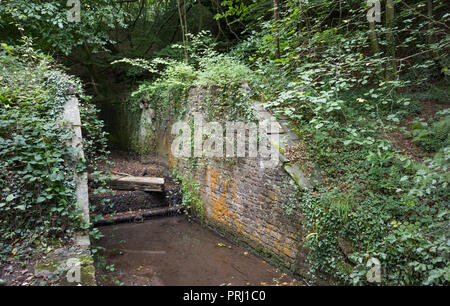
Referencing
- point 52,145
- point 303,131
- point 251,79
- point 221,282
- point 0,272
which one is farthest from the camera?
point 251,79

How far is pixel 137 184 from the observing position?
6.39 meters

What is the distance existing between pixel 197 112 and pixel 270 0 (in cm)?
390

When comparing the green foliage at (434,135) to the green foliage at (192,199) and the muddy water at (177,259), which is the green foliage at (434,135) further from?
the green foliage at (192,199)

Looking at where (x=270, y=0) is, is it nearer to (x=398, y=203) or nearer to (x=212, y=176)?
(x=212, y=176)

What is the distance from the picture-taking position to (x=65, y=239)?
3236 millimetres

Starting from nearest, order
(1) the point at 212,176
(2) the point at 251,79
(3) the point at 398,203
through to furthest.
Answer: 1. (3) the point at 398,203
2. (2) the point at 251,79
3. (1) the point at 212,176

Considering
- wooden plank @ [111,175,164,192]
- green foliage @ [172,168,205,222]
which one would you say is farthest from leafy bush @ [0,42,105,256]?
green foliage @ [172,168,205,222]

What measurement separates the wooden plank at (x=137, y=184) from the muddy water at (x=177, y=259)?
861mm

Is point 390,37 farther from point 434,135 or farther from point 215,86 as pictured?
point 215,86

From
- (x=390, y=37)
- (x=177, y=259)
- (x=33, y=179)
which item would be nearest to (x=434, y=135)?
(x=390, y=37)

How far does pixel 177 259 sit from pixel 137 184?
236 cm

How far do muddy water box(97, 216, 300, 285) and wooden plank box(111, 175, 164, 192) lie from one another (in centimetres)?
86

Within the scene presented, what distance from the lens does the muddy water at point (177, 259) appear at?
163 inches
